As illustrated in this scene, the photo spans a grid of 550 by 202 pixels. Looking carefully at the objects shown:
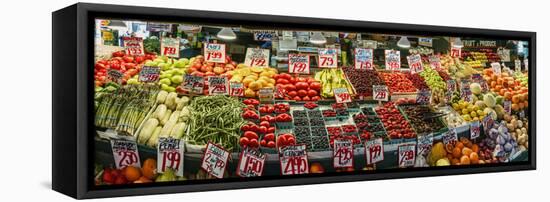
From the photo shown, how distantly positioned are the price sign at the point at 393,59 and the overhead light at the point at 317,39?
0.81m

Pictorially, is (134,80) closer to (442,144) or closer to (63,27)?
(63,27)

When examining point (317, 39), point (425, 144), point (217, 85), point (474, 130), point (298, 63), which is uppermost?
point (317, 39)

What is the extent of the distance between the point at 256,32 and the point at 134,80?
1.34 m

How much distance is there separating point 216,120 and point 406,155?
7.62ft

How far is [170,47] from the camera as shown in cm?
741

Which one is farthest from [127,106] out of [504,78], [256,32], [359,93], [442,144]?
[504,78]

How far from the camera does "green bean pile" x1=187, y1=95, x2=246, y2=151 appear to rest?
295 inches

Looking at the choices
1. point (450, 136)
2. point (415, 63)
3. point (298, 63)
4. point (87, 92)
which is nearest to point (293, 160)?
point (298, 63)

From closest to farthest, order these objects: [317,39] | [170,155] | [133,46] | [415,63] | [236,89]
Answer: [133,46]
[170,155]
[236,89]
[317,39]
[415,63]

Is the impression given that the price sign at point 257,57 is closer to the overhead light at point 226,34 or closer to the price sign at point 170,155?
the overhead light at point 226,34

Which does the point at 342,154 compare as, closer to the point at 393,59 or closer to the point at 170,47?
the point at 393,59

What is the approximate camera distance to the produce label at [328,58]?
8.20 m

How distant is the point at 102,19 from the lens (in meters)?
7.04

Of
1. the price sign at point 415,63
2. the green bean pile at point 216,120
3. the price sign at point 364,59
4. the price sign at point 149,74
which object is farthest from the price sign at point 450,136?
the price sign at point 149,74
